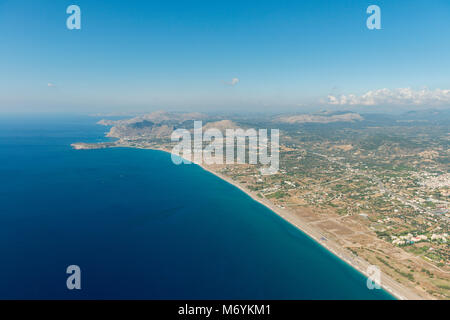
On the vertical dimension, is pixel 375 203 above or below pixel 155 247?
above

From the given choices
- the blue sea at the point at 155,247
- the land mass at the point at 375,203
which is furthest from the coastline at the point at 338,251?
the blue sea at the point at 155,247

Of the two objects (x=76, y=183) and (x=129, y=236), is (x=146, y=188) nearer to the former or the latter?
(x=76, y=183)

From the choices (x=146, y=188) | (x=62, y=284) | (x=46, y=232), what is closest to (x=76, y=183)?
(x=146, y=188)

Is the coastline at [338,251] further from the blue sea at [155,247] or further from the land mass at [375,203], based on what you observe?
the blue sea at [155,247]

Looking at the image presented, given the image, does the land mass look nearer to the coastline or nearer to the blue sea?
the coastline

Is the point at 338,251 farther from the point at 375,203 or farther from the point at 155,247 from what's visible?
the point at 155,247

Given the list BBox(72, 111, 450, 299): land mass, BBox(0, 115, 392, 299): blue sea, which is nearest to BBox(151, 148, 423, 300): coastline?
BBox(72, 111, 450, 299): land mass

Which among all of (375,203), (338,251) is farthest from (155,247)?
(375,203)
